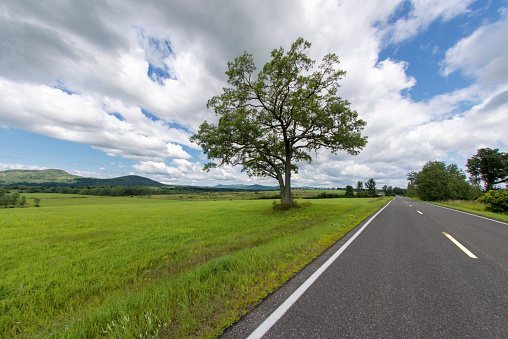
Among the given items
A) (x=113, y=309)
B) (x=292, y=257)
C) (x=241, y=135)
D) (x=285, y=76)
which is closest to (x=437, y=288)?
(x=292, y=257)

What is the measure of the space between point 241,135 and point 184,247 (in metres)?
11.1

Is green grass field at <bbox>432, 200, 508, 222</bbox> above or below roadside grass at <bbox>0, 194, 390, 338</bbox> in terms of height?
above

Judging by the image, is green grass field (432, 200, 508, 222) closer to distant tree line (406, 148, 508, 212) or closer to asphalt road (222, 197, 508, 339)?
asphalt road (222, 197, 508, 339)

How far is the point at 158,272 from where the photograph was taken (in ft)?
17.6

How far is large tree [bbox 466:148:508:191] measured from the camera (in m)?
58.0

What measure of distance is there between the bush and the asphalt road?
18451mm

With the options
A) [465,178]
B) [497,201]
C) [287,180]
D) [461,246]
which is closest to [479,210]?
[497,201]

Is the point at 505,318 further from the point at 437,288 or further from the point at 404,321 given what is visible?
the point at 404,321

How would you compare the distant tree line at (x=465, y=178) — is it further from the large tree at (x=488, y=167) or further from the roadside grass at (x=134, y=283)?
the roadside grass at (x=134, y=283)

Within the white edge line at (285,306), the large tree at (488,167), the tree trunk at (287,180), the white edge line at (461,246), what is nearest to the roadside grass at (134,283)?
the white edge line at (285,306)

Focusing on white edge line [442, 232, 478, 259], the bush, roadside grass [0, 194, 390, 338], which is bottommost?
roadside grass [0, 194, 390, 338]

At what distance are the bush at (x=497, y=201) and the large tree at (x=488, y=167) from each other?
67068 mm

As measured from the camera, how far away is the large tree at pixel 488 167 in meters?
58.0

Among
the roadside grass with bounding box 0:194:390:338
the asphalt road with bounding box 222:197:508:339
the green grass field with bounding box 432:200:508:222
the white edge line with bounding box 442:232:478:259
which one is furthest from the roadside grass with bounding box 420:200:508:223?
the roadside grass with bounding box 0:194:390:338
